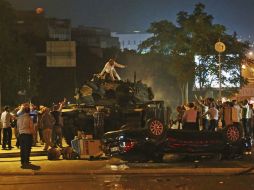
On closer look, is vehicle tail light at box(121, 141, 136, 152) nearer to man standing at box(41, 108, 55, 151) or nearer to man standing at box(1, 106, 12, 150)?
man standing at box(41, 108, 55, 151)

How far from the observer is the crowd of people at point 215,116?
17516mm

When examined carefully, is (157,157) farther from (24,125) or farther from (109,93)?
(109,93)

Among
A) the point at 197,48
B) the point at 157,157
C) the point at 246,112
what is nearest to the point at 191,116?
the point at 157,157

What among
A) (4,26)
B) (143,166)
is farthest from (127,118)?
(4,26)

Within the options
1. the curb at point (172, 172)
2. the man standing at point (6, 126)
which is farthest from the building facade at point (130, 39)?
the curb at point (172, 172)

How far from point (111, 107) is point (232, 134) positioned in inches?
271

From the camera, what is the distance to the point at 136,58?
2005 inches

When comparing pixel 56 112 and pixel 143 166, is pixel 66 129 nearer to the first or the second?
pixel 56 112

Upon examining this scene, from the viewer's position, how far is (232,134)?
51.0ft

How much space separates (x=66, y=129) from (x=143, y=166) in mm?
7221

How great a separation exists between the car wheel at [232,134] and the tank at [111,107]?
190 inches

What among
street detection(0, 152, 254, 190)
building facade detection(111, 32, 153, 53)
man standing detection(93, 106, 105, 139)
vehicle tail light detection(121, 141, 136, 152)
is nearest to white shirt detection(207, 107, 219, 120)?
man standing detection(93, 106, 105, 139)

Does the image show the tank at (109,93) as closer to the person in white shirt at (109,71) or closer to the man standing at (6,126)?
the person in white shirt at (109,71)

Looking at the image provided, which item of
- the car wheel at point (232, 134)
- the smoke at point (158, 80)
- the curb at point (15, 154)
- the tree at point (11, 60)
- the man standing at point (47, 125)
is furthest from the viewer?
the smoke at point (158, 80)
